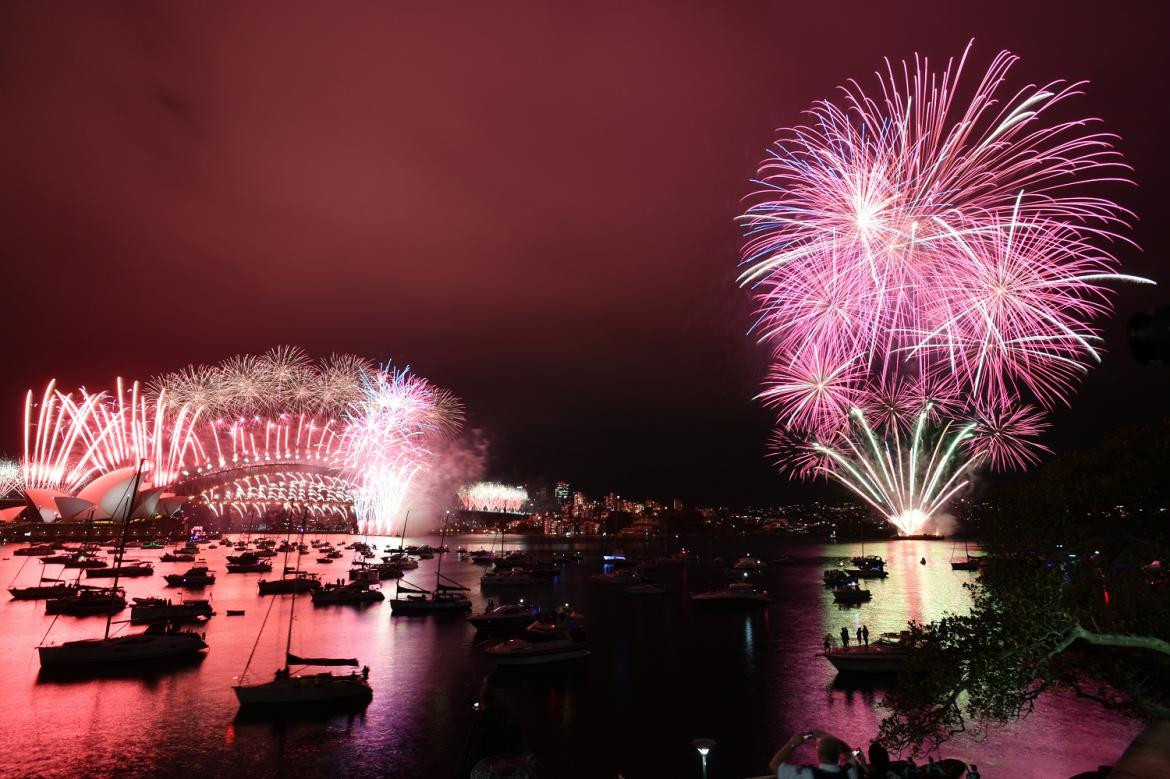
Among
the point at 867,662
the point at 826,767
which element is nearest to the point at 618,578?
the point at 867,662

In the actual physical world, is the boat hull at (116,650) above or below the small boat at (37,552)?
below

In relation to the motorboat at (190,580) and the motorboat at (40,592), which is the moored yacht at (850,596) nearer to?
the motorboat at (190,580)

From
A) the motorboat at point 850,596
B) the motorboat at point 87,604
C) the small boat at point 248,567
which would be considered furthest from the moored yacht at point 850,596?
the small boat at point 248,567

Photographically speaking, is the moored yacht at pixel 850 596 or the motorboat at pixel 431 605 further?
the moored yacht at pixel 850 596

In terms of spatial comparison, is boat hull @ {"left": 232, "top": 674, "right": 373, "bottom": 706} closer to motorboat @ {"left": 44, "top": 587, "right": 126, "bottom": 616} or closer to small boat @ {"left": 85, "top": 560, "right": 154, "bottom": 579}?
motorboat @ {"left": 44, "top": 587, "right": 126, "bottom": 616}

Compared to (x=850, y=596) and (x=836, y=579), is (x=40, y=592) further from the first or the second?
(x=836, y=579)

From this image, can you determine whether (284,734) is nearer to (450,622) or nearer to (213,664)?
(213,664)

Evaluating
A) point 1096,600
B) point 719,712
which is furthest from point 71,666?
point 1096,600
